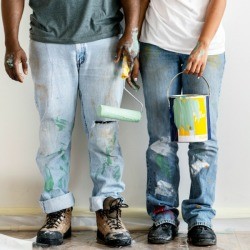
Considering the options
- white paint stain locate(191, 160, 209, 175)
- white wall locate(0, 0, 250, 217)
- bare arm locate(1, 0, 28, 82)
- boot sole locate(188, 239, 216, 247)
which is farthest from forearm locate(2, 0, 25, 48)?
boot sole locate(188, 239, 216, 247)

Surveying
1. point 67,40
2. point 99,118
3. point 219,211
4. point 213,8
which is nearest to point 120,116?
point 99,118

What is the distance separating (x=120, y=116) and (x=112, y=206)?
0.40 m

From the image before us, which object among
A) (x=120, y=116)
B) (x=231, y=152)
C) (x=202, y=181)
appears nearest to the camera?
(x=120, y=116)

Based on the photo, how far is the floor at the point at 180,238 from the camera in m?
2.37

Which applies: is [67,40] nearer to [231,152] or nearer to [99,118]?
[99,118]

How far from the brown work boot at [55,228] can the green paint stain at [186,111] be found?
612mm

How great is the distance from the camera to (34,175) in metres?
2.65

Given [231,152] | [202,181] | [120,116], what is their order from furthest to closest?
[231,152] → [202,181] → [120,116]

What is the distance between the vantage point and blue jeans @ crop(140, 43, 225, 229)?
7.65ft

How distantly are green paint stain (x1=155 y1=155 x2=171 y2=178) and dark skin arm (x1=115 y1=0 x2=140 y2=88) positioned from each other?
15.0 inches

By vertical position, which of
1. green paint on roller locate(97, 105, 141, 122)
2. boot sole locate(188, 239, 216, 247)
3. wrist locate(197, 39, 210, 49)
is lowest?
boot sole locate(188, 239, 216, 247)

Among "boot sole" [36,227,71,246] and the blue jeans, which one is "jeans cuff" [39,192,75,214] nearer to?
"boot sole" [36,227,71,246]

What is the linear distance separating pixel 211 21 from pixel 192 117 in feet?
1.17

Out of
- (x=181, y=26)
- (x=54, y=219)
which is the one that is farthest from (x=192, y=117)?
(x=54, y=219)
